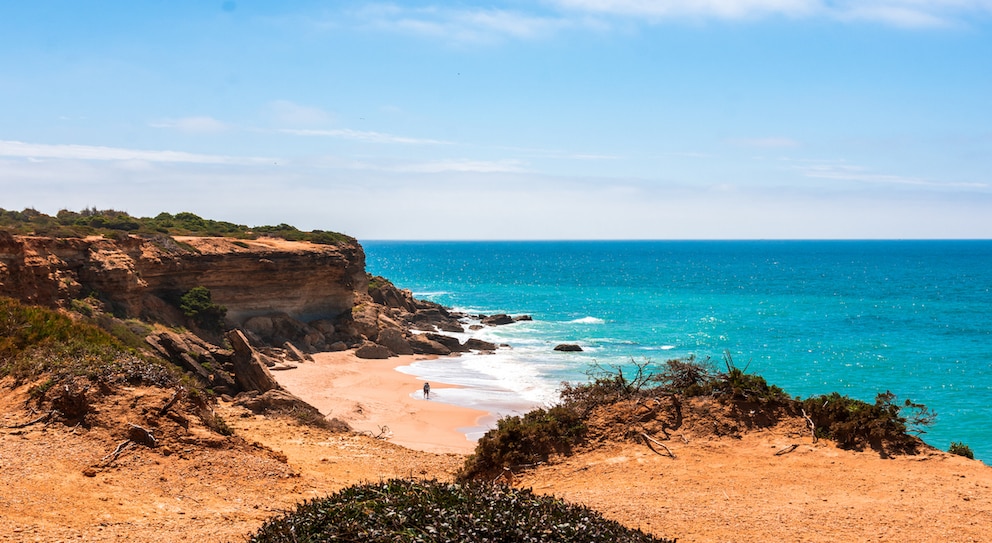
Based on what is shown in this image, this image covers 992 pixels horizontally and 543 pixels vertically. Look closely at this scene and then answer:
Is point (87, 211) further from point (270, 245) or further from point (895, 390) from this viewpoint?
point (895, 390)

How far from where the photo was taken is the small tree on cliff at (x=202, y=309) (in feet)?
128

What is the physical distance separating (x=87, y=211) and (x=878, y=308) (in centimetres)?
7335

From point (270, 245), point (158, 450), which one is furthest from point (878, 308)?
point (158, 450)

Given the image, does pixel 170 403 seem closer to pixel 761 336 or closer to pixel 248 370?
pixel 248 370

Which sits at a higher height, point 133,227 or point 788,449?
point 133,227

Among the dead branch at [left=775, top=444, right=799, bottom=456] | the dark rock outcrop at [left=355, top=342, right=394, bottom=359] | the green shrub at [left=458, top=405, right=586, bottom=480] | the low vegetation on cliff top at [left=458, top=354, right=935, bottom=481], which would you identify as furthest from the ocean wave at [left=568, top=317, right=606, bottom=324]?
the dead branch at [left=775, top=444, right=799, bottom=456]

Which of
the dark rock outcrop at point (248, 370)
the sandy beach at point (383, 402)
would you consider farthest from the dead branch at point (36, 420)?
the dark rock outcrop at point (248, 370)

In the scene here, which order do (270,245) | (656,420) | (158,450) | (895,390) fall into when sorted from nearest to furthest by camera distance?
(158,450) < (656,420) < (895,390) < (270,245)

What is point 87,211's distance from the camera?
54.9 metres

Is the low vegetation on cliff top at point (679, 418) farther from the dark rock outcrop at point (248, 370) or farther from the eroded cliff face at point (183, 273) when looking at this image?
the eroded cliff face at point (183, 273)

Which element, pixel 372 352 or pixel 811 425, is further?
pixel 372 352

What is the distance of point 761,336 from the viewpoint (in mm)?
57531

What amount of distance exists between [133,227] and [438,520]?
45.7 m

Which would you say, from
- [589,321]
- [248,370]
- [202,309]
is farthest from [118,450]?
[589,321]
